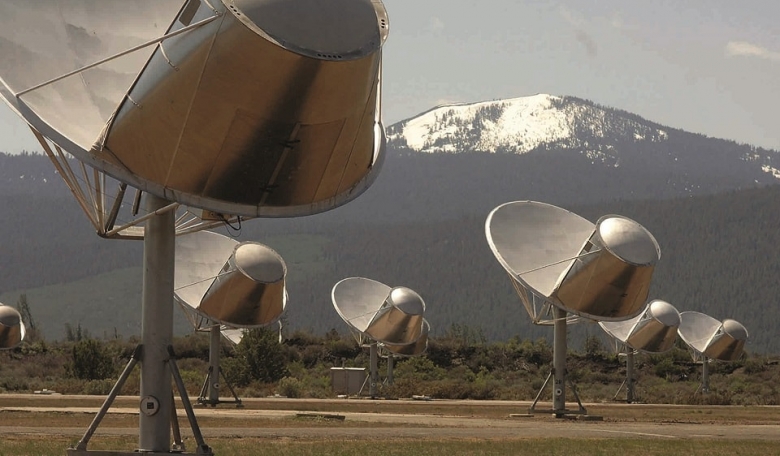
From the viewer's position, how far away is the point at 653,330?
7644 cm

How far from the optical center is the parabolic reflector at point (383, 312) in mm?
73625

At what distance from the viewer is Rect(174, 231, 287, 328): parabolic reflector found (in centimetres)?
5247

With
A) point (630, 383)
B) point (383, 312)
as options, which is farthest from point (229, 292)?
point (630, 383)

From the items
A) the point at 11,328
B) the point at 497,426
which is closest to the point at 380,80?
the point at 497,426

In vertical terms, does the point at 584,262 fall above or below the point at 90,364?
above

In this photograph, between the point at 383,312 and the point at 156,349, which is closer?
the point at 156,349

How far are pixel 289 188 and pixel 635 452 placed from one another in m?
12.6

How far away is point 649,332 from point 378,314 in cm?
1534

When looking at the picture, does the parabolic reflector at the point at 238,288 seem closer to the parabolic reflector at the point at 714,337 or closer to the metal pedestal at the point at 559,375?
the metal pedestal at the point at 559,375

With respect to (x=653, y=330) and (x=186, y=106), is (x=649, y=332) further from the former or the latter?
(x=186, y=106)

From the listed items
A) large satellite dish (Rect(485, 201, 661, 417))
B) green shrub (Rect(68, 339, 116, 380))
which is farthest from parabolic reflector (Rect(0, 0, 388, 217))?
green shrub (Rect(68, 339, 116, 380))

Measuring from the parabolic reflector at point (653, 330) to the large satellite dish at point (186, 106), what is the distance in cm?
5448

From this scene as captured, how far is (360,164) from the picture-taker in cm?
2386

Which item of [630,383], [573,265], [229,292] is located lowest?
[630,383]
